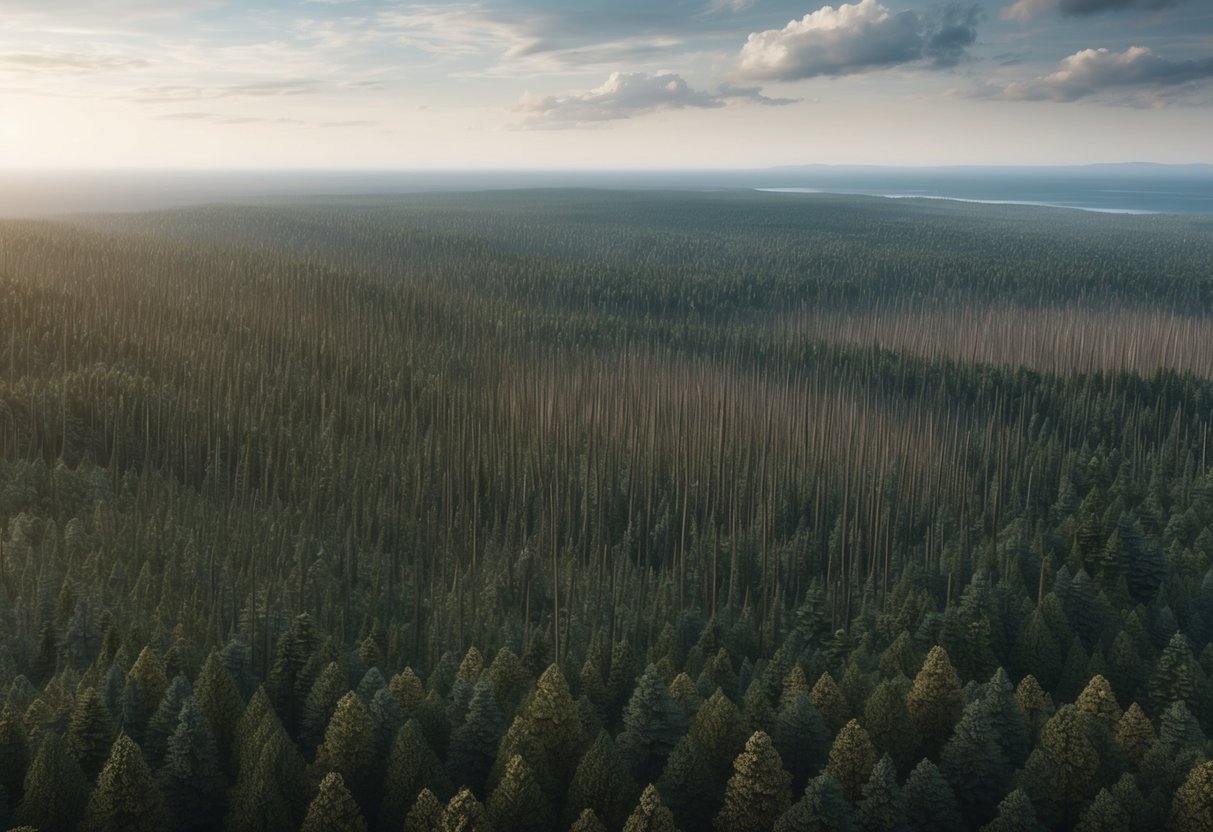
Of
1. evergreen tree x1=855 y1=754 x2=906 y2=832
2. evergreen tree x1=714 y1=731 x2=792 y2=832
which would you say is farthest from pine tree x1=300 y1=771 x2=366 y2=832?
evergreen tree x1=855 y1=754 x2=906 y2=832

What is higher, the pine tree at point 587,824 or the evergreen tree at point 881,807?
the pine tree at point 587,824

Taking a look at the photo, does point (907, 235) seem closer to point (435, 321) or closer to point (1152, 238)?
point (1152, 238)

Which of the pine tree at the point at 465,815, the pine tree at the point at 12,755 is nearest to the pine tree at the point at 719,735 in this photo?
the pine tree at the point at 465,815

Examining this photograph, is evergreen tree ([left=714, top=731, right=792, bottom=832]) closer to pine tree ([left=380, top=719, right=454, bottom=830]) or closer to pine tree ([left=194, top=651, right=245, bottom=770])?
pine tree ([left=380, top=719, right=454, bottom=830])

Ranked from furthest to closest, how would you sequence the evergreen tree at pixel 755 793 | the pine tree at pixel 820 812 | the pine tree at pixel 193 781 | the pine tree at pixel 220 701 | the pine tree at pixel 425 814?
1. the pine tree at pixel 220 701
2. the pine tree at pixel 193 781
3. the evergreen tree at pixel 755 793
4. the pine tree at pixel 820 812
5. the pine tree at pixel 425 814

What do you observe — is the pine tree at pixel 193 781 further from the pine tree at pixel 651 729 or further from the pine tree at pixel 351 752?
the pine tree at pixel 651 729

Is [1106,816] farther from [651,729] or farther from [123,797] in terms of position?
[123,797]
